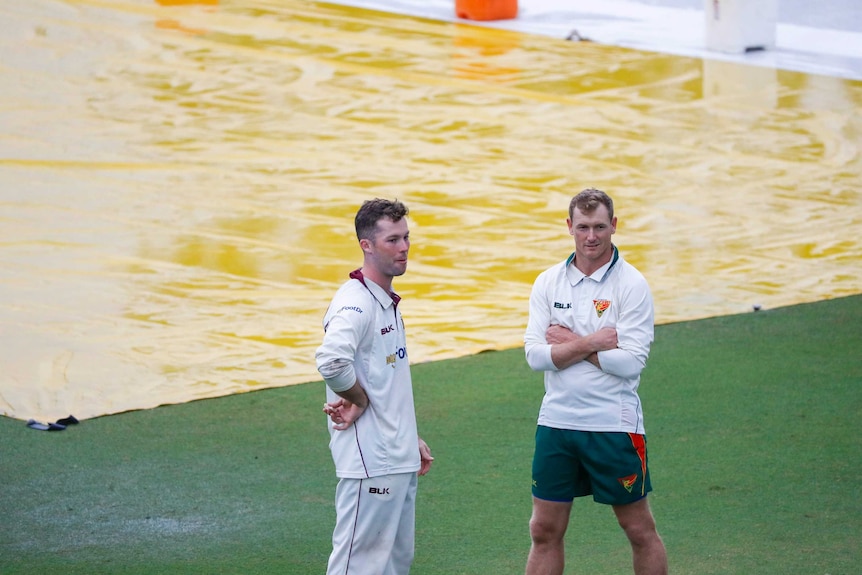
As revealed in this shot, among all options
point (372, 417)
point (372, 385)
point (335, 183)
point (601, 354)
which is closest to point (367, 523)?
point (372, 417)

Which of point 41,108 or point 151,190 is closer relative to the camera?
point 151,190

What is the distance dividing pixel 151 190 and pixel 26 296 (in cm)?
225

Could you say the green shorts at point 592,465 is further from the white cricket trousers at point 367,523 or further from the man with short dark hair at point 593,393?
the white cricket trousers at point 367,523

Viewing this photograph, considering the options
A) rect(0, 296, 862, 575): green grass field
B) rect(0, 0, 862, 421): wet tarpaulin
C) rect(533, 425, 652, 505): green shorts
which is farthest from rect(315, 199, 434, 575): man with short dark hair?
rect(0, 0, 862, 421): wet tarpaulin

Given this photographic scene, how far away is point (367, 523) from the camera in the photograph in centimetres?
405

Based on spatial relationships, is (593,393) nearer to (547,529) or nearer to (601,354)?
(601,354)

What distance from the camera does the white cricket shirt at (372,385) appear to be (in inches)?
158

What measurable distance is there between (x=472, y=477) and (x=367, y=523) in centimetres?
189

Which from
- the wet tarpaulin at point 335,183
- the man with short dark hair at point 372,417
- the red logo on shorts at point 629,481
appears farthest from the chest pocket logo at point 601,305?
the wet tarpaulin at point 335,183

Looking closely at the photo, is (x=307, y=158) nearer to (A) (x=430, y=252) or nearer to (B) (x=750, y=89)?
(A) (x=430, y=252)

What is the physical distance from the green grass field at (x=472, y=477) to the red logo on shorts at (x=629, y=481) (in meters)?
0.76

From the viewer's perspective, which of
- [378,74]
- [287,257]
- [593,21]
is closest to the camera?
[287,257]

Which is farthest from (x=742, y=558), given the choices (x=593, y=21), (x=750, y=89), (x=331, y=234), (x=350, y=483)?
(x=593, y=21)

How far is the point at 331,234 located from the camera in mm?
9680
